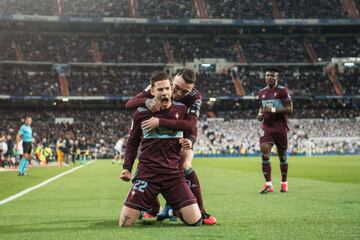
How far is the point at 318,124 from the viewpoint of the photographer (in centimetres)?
5994

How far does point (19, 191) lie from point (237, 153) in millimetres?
44131

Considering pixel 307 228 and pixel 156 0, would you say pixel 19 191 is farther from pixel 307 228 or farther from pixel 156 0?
pixel 156 0

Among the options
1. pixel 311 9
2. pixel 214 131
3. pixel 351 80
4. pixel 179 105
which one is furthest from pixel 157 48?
pixel 179 105

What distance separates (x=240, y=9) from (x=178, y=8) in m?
7.36

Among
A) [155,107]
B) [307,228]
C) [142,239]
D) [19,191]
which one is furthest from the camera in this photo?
[19,191]

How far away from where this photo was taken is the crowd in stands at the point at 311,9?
64.2 m

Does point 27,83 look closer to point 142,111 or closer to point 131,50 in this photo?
point 131,50

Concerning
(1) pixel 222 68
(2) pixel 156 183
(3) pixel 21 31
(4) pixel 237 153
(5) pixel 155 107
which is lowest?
(4) pixel 237 153

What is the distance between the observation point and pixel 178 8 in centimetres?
6450

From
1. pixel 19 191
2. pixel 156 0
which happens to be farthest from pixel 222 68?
pixel 19 191

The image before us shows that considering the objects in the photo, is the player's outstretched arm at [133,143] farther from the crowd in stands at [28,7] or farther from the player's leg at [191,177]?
the crowd in stands at [28,7]

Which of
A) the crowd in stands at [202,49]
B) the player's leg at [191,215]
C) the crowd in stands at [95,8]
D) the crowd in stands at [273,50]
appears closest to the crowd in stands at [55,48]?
the crowd in stands at [95,8]

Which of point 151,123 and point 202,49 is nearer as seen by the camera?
A: point 151,123

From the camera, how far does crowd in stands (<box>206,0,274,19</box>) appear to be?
63906 millimetres
